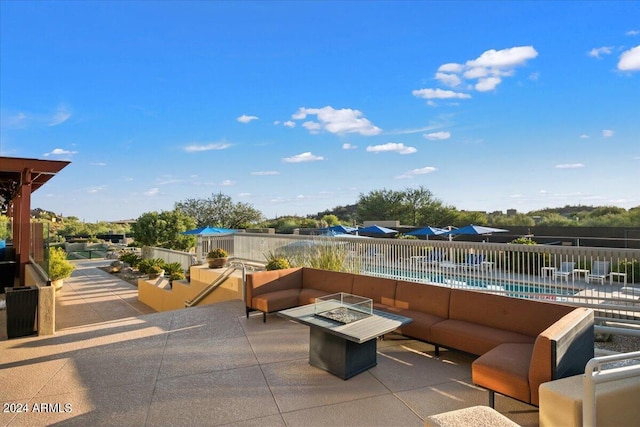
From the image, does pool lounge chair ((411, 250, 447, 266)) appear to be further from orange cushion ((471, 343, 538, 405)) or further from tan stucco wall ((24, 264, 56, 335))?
tan stucco wall ((24, 264, 56, 335))

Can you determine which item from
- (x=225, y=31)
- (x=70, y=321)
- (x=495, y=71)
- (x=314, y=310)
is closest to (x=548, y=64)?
(x=495, y=71)

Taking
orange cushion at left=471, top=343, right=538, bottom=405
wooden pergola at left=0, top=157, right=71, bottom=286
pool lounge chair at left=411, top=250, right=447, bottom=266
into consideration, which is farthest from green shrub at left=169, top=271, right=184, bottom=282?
orange cushion at left=471, top=343, right=538, bottom=405

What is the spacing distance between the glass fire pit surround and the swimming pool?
10.3ft

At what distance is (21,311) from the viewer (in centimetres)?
491

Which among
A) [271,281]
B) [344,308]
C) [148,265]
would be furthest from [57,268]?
[344,308]

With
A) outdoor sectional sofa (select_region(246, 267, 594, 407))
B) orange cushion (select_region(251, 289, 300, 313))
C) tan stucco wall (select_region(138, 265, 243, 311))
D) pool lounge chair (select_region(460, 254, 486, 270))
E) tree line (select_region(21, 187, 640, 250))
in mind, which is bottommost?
tan stucco wall (select_region(138, 265, 243, 311))

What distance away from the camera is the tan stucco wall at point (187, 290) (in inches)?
327

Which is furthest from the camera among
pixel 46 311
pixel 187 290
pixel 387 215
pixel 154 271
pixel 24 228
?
pixel 387 215

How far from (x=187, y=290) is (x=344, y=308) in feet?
24.7

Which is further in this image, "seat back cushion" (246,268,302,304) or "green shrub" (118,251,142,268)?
"green shrub" (118,251,142,268)

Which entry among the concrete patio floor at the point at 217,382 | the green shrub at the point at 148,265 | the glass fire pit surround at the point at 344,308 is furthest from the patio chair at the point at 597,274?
the green shrub at the point at 148,265

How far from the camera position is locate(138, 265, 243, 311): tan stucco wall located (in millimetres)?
8305

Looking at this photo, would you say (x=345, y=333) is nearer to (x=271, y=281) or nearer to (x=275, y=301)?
(x=275, y=301)

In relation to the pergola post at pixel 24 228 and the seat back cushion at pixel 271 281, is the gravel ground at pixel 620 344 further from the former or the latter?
the pergola post at pixel 24 228
